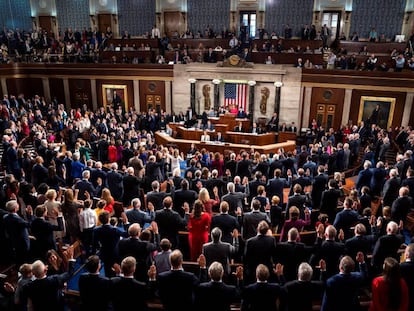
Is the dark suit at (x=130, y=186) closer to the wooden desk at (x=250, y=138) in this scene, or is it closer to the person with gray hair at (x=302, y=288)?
the person with gray hair at (x=302, y=288)

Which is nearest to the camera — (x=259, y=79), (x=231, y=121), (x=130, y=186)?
(x=130, y=186)

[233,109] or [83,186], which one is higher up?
[83,186]

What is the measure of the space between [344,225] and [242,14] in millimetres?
18244

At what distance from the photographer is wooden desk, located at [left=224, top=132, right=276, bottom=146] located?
15453mm

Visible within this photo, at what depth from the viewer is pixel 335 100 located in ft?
56.4

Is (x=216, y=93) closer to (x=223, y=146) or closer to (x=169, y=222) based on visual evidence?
(x=223, y=146)

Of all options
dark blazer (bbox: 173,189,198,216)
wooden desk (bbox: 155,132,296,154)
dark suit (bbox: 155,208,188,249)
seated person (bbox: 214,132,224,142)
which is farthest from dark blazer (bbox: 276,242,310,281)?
seated person (bbox: 214,132,224,142)

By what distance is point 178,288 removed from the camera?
3953mm

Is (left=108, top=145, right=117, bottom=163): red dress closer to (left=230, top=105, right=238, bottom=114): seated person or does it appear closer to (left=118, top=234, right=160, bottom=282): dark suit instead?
(left=118, top=234, right=160, bottom=282): dark suit

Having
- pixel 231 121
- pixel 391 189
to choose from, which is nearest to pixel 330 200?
pixel 391 189

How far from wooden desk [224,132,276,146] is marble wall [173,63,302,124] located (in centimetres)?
252

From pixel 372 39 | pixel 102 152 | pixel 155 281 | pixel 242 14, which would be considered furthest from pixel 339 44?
pixel 155 281

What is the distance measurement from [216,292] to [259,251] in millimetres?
1158

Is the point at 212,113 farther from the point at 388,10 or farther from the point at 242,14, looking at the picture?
the point at 388,10
